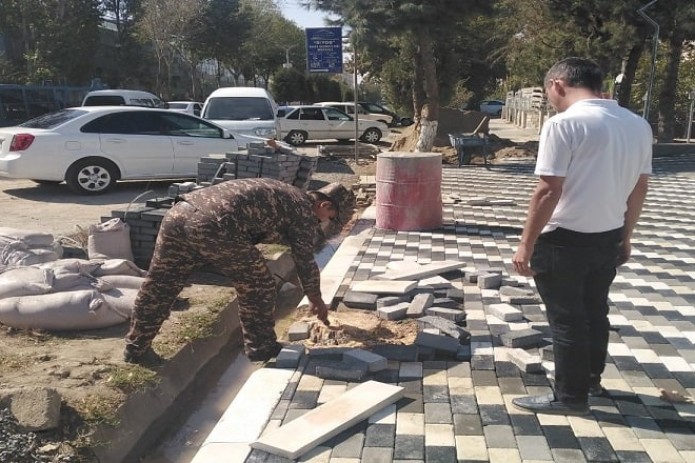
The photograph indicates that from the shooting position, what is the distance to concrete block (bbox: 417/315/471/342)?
420cm

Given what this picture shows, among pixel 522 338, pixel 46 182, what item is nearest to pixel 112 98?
pixel 46 182

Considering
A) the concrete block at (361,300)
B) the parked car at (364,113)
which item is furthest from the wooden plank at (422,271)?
the parked car at (364,113)

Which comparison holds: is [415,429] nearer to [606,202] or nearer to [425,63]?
[606,202]

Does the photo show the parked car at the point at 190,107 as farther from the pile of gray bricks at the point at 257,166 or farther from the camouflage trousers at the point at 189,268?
the camouflage trousers at the point at 189,268

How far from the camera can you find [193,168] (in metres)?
10.7

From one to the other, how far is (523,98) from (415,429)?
1275 inches

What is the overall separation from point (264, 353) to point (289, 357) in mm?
231

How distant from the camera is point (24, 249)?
5141mm

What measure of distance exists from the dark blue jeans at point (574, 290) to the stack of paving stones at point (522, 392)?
0.27 m

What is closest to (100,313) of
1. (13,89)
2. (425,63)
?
(425,63)

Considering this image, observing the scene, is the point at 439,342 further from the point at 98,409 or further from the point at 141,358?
the point at 98,409

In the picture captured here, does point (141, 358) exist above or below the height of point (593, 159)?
below

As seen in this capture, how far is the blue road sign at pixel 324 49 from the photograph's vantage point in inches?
541

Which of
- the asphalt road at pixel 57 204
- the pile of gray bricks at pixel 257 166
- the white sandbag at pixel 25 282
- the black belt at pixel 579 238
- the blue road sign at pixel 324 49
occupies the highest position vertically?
the blue road sign at pixel 324 49
